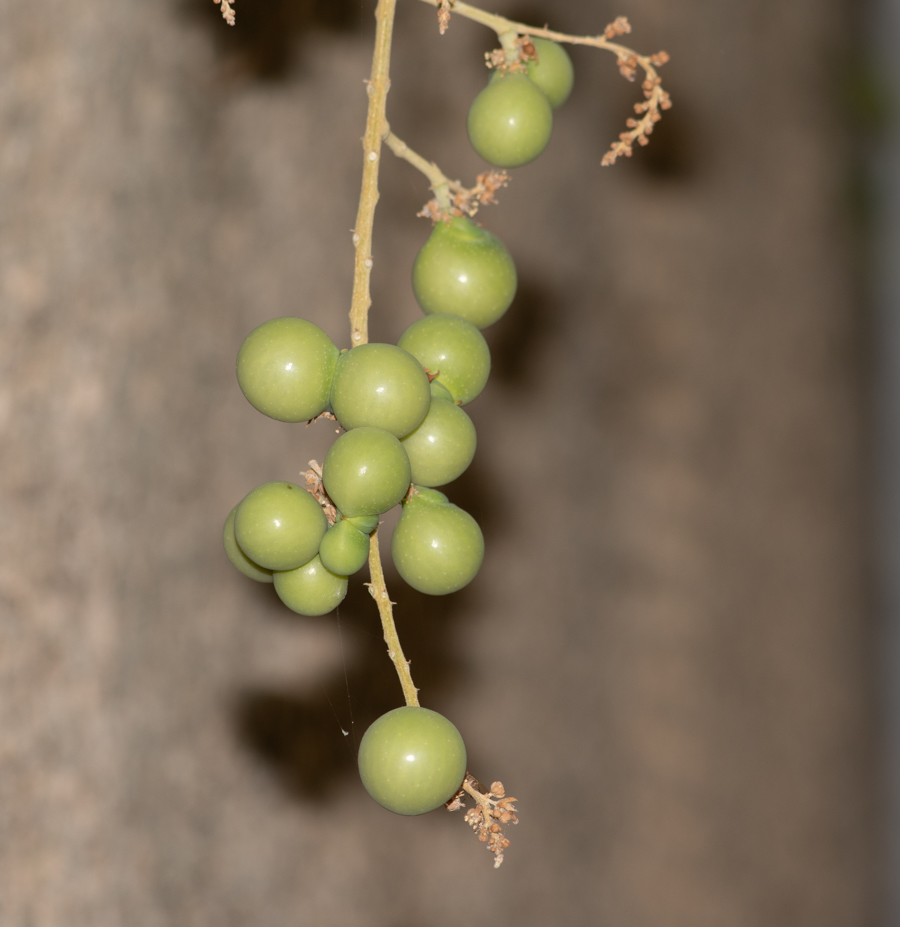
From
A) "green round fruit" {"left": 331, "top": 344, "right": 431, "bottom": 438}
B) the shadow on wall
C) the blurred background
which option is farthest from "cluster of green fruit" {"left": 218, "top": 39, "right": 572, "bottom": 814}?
the shadow on wall

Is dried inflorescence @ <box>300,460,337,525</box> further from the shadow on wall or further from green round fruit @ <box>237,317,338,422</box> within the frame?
the shadow on wall

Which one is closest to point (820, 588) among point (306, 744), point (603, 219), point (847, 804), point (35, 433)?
point (847, 804)

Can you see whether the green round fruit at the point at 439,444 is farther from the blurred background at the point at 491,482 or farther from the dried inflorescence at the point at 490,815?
the blurred background at the point at 491,482

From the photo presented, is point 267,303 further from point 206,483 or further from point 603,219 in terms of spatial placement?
point 603,219

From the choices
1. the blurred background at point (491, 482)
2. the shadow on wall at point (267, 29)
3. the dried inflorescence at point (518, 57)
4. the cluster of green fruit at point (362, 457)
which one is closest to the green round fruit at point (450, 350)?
the cluster of green fruit at point (362, 457)

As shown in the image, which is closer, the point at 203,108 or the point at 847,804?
the point at 203,108

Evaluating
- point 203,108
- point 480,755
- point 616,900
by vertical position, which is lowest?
point 616,900
